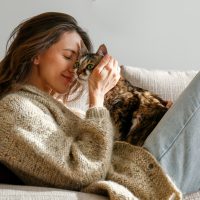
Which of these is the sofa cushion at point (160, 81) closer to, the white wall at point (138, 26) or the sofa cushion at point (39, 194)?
the white wall at point (138, 26)

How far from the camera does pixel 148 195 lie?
1092 millimetres

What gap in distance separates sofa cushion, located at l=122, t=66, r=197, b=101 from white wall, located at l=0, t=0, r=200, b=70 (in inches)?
14.8

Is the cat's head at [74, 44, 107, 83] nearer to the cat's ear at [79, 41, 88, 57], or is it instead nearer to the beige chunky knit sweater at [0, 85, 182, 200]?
the cat's ear at [79, 41, 88, 57]

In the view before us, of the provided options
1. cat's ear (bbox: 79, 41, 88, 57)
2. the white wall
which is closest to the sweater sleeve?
cat's ear (bbox: 79, 41, 88, 57)

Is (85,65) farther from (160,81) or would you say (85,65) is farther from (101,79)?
(160,81)

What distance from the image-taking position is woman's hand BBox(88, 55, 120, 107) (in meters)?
1.28

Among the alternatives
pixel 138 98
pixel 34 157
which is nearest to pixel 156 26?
pixel 138 98

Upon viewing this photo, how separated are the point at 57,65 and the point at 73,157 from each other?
0.38m

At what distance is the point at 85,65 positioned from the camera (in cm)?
138

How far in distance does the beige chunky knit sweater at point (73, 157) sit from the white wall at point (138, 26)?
101cm

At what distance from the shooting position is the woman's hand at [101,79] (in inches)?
50.3

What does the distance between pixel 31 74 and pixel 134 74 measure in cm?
53

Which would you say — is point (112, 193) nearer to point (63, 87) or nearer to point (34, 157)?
point (34, 157)

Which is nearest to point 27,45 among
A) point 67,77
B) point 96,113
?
point 67,77
